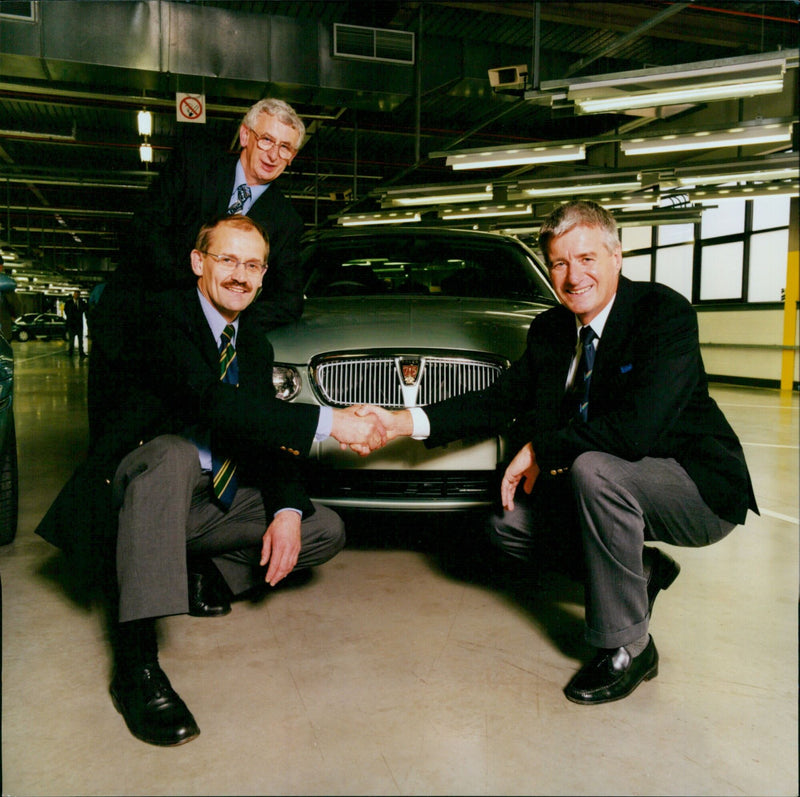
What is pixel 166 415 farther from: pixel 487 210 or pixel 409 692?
pixel 487 210

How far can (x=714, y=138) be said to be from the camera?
6512 millimetres

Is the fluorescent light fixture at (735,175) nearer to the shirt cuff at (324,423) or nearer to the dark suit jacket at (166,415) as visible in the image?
the shirt cuff at (324,423)

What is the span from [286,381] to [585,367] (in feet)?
3.55

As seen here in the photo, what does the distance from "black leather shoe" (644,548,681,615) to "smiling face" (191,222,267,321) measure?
147 cm

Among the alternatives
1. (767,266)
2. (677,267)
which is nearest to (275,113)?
(767,266)

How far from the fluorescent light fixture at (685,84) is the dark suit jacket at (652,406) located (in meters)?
3.35

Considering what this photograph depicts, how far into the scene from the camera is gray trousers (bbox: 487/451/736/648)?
1.90 metres

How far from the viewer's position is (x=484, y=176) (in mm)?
Answer: 13789

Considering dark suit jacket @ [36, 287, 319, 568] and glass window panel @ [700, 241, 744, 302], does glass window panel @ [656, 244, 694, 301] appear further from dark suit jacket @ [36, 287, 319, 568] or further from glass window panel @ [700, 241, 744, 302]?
dark suit jacket @ [36, 287, 319, 568]

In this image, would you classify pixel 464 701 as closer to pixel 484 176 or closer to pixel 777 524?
pixel 777 524

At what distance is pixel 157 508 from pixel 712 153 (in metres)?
13.5

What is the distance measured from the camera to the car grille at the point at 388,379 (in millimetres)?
2588

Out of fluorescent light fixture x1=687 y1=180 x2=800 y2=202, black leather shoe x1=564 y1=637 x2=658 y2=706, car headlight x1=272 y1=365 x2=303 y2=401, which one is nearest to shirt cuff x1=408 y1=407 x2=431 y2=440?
car headlight x1=272 y1=365 x2=303 y2=401

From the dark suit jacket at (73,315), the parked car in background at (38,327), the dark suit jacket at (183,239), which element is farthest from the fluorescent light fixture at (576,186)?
the parked car in background at (38,327)
